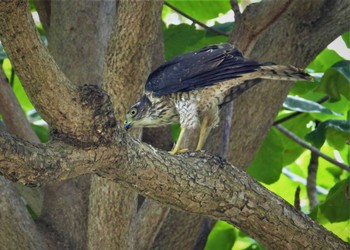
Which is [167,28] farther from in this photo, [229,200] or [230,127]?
[229,200]

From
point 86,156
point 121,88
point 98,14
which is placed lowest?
point 86,156

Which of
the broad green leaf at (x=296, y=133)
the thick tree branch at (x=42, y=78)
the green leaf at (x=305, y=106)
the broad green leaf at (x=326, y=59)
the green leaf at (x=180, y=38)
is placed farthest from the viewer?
the broad green leaf at (x=326, y=59)

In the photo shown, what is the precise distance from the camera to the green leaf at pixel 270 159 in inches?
203

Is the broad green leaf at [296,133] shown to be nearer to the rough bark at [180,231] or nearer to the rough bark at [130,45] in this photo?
the rough bark at [180,231]

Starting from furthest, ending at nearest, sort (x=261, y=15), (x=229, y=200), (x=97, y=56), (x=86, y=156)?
(x=97, y=56) < (x=261, y=15) < (x=229, y=200) < (x=86, y=156)

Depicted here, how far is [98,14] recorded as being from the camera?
496 cm

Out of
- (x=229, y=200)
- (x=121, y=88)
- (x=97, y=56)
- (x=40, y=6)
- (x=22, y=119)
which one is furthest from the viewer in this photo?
(x=40, y=6)

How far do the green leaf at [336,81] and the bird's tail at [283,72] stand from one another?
0.77 meters

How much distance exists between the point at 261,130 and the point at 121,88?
989mm

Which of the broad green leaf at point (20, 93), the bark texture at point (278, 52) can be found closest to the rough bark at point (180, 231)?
the bark texture at point (278, 52)

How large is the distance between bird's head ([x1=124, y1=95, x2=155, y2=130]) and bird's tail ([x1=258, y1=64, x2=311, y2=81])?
2.03 feet

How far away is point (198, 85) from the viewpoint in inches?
165

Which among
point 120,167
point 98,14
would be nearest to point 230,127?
point 98,14

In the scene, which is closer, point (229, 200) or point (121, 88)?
point (229, 200)
